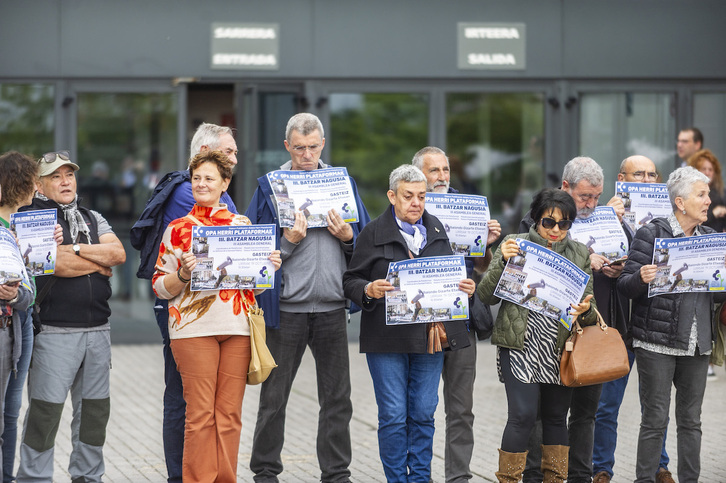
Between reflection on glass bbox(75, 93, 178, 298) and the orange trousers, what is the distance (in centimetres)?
738

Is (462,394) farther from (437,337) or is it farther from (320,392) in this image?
(320,392)

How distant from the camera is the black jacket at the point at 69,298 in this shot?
6402mm

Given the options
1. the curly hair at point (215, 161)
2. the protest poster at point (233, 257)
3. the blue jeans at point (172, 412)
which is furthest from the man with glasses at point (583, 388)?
the blue jeans at point (172, 412)

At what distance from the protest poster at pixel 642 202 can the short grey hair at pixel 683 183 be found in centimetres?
40

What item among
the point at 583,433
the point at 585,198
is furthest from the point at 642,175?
the point at 583,433

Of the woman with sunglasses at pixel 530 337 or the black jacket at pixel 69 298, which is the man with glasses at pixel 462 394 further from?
the black jacket at pixel 69 298

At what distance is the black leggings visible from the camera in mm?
6375

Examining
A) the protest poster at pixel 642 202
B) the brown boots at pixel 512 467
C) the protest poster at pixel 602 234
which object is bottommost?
the brown boots at pixel 512 467

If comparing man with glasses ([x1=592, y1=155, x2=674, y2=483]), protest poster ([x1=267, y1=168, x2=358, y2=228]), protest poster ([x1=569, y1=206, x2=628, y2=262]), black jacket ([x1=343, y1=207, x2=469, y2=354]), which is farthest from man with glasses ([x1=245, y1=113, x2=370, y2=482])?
man with glasses ([x1=592, y1=155, x2=674, y2=483])

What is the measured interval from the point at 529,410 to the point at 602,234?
1.26m

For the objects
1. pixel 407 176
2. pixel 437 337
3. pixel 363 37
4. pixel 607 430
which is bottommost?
pixel 607 430

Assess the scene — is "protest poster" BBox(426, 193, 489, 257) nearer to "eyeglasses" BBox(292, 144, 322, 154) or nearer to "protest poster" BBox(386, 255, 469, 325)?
"protest poster" BBox(386, 255, 469, 325)

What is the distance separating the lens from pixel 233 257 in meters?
5.96

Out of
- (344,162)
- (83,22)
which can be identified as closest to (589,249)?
(344,162)
